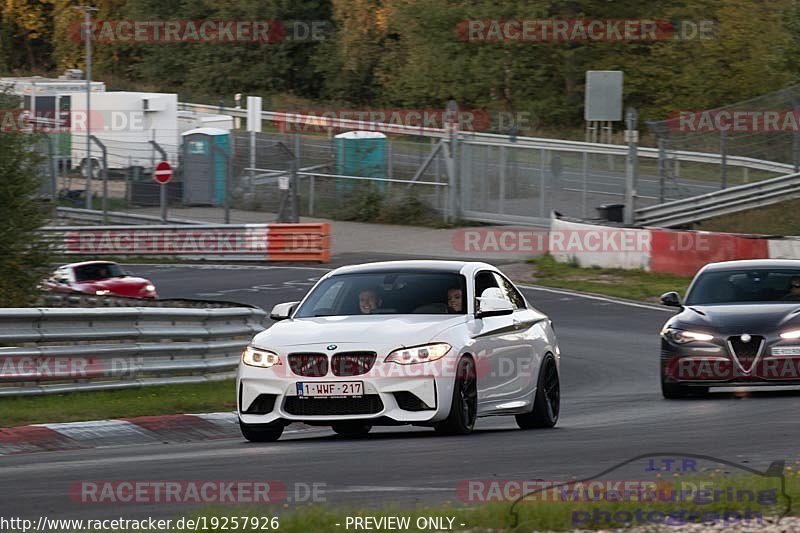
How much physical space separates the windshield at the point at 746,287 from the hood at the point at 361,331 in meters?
5.20

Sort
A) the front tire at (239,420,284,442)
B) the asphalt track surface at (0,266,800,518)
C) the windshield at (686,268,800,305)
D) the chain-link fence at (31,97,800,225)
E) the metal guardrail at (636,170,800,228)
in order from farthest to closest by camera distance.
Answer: the chain-link fence at (31,97,800,225)
the metal guardrail at (636,170,800,228)
the windshield at (686,268,800,305)
the front tire at (239,420,284,442)
the asphalt track surface at (0,266,800,518)

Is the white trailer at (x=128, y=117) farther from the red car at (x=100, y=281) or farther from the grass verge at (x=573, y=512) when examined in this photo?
the grass verge at (x=573, y=512)

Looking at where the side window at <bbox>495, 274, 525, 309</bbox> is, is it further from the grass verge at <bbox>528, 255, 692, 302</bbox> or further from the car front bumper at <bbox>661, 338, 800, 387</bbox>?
the grass verge at <bbox>528, 255, 692, 302</bbox>

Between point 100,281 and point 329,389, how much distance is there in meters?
18.4

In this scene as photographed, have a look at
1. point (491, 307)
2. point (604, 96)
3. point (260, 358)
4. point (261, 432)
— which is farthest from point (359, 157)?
point (260, 358)

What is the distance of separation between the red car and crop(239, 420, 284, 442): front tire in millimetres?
16723

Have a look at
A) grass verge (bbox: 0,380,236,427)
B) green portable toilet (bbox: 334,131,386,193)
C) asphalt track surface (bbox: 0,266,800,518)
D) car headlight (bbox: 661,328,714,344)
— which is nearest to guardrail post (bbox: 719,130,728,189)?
green portable toilet (bbox: 334,131,386,193)

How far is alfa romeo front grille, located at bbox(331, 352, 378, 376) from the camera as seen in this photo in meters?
11.3

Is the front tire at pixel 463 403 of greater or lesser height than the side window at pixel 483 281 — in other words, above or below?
below

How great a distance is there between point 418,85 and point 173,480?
57057 millimetres

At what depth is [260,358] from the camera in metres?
11.6

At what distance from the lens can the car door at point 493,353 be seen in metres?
12.0

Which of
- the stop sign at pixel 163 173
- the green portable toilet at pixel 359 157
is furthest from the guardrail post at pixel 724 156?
the stop sign at pixel 163 173

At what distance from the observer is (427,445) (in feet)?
35.6
